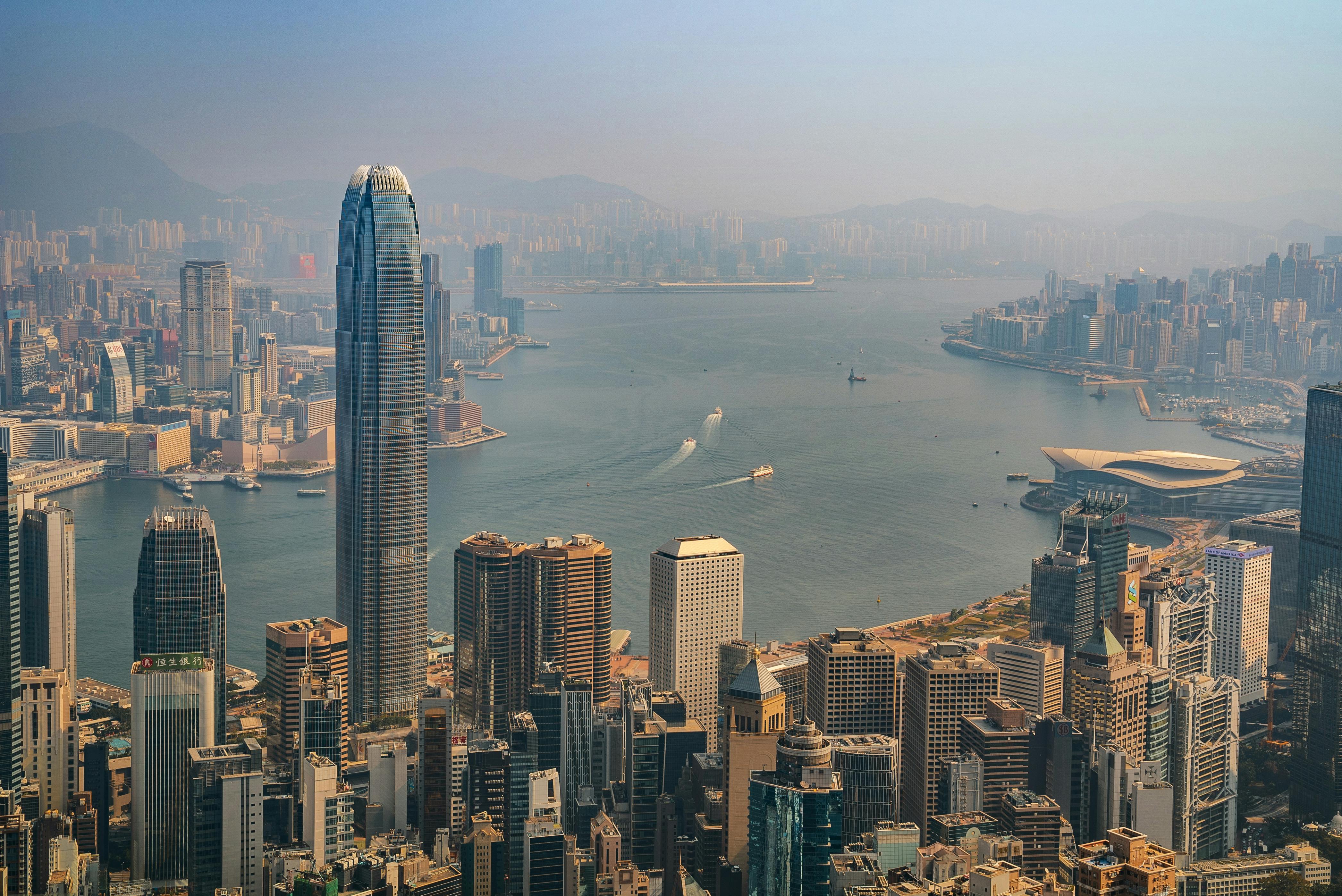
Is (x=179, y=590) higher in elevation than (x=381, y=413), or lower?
lower

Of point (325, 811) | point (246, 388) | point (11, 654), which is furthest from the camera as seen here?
point (246, 388)

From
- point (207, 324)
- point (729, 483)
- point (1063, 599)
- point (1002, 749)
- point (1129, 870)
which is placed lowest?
point (1002, 749)

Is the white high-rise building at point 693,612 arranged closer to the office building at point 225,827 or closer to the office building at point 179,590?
the office building at point 179,590

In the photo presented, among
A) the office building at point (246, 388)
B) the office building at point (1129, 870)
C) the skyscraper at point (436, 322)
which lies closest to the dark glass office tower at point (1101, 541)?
the office building at point (1129, 870)

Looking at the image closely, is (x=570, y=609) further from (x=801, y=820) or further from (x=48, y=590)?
(x=801, y=820)

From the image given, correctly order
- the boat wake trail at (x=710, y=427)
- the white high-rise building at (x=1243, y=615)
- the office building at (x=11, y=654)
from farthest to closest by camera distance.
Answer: the boat wake trail at (x=710, y=427) → the white high-rise building at (x=1243, y=615) → the office building at (x=11, y=654)

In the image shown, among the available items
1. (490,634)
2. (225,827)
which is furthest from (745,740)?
(490,634)

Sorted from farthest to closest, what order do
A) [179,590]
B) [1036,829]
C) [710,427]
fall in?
[710,427], [179,590], [1036,829]

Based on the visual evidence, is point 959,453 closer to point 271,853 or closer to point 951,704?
point 951,704
